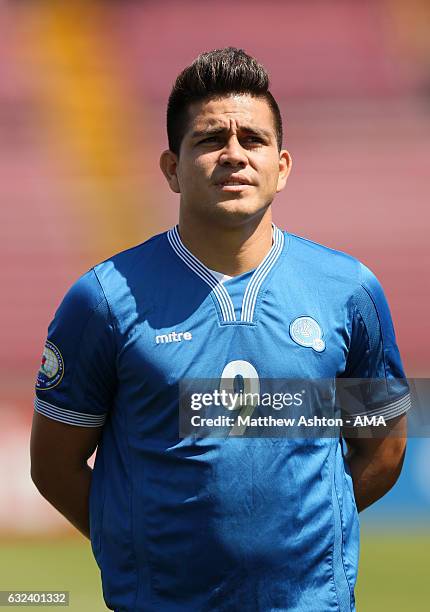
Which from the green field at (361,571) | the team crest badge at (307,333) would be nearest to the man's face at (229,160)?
the team crest badge at (307,333)

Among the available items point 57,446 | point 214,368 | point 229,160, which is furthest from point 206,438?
point 229,160

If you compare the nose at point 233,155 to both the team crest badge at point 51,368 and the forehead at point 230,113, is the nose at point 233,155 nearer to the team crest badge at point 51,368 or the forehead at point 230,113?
the forehead at point 230,113

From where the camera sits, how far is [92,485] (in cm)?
219

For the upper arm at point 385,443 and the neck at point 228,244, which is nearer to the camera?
the neck at point 228,244

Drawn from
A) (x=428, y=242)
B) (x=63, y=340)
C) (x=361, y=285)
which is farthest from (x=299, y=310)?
(x=428, y=242)

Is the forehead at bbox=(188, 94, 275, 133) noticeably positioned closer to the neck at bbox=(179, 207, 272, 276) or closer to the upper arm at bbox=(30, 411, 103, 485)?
the neck at bbox=(179, 207, 272, 276)

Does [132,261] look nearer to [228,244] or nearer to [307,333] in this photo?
[228,244]

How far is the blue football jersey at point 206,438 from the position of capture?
2.00 metres

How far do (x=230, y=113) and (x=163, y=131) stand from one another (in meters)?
7.59

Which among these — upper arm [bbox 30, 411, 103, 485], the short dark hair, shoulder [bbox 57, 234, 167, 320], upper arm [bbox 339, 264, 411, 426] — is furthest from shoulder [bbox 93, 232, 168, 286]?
upper arm [bbox 339, 264, 411, 426]

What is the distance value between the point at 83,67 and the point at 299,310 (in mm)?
8378

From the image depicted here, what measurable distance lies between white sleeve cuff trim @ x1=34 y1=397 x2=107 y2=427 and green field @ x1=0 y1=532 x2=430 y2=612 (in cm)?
215

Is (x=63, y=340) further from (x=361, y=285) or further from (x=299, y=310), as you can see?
(x=361, y=285)

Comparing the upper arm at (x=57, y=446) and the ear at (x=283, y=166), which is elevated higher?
the ear at (x=283, y=166)
